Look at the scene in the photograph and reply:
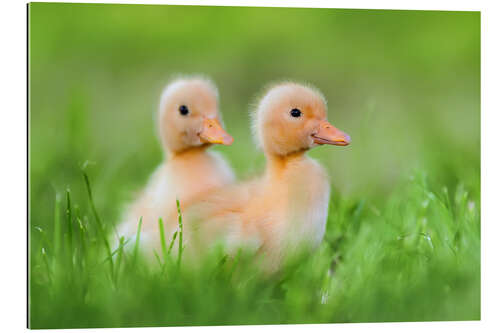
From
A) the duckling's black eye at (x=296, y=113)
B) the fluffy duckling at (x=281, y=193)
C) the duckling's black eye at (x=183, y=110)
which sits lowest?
the fluffy duckling at (x=281, y=193)

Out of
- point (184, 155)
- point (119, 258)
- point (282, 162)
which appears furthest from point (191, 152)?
point (119, 258)

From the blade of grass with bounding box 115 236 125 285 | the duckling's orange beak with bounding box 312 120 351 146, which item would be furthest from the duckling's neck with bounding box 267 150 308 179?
the blade of grass with bounding box 115 236 125 285

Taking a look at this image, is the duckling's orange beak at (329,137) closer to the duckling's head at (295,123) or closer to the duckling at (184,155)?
the duckling's head at (295,123)

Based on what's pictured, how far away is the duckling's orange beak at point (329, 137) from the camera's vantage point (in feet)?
10.8

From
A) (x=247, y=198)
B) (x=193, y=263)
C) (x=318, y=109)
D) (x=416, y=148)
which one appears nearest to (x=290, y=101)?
(x=318, y=109)

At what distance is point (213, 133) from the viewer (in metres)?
3.50

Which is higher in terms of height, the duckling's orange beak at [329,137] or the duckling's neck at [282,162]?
the duckling's orange beak at [329,137]

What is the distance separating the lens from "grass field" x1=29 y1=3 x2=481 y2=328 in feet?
10.7

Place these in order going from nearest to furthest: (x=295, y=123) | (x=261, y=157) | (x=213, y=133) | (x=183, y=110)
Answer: (x=295, y=123)
(x=213, y=133)
(x=183, y=110)
(x=261, y=157)

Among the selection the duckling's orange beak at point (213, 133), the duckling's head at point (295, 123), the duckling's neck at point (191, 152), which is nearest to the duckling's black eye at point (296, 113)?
the duckling's head at point (295, 123)

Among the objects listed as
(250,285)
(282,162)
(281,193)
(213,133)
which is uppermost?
(213,133)

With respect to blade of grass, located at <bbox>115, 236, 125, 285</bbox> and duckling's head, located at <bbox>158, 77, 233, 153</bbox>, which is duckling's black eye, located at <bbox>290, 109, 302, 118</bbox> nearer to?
duckling's head, located at <bbox>158, 77, 233, 153</bbox>

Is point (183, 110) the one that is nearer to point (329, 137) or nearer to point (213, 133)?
point (213, 133)

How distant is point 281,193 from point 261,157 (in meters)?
0.96
